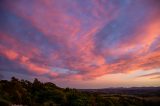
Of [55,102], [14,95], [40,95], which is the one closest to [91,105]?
[55,102]

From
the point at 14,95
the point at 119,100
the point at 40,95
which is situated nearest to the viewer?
the point at 14,95

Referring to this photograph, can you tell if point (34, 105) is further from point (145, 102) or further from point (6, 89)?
point (145, 102)

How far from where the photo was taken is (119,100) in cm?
2662

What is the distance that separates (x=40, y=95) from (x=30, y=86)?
7.65ft

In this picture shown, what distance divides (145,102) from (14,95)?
17.1m

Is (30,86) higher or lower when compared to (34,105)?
higher

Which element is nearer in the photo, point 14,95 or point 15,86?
point 14,95

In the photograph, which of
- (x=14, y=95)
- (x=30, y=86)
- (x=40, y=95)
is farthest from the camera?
(x=30, y=86)

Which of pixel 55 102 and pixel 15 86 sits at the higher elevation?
pixel 15 86

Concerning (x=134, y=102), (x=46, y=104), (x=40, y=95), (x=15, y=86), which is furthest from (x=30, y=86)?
(x=134, y=102)

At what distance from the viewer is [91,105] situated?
21.6m

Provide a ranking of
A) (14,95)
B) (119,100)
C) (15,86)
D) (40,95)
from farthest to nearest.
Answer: (119,100) < (40,95) < (15,86) < (14,95)

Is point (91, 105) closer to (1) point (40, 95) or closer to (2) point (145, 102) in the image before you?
(1) point (40, 95)

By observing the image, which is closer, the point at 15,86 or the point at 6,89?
the point at 6,89
